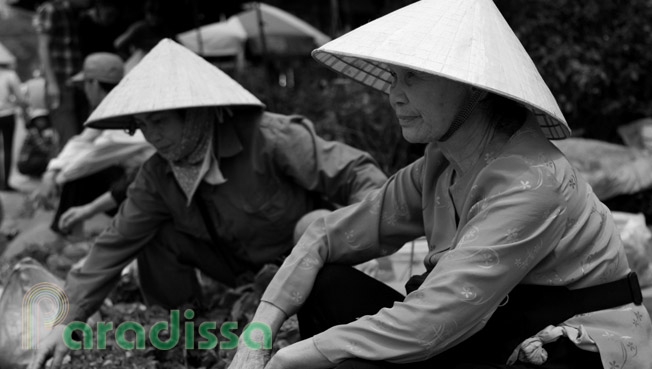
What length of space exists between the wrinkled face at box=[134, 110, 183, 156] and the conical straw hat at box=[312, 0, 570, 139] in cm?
105

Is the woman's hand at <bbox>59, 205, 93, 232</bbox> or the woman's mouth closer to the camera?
the woman's mouth

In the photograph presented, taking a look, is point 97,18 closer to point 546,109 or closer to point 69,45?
point 69,45

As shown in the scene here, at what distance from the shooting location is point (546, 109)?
75.1 inches

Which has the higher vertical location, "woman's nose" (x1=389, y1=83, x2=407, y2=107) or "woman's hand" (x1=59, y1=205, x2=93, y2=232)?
"woman's nose" (x1=389, y1=83, x2=407, y2=107)

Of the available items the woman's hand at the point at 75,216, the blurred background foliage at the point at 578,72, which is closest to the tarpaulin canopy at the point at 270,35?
the blurred background foliage at the point at 578,72

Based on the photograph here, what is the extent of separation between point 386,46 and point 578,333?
2.51 ft

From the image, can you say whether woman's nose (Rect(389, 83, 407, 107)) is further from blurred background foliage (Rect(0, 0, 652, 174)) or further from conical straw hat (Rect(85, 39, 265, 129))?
blurred background foliage (Rect(0, 0, 652, 174))

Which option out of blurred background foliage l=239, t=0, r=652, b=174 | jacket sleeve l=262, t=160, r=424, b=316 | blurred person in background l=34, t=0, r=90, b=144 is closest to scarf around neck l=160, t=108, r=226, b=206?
→ jacket sleeve l=262, t=160, r=424, b=316

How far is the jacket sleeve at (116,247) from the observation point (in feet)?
9.76

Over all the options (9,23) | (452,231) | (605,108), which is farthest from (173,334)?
(9,23)

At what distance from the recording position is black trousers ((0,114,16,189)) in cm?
910

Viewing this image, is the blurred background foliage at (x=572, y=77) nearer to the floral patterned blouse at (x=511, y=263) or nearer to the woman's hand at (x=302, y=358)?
the floral patterned blouse at (x=511, y=263)

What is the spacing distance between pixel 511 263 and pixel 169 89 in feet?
5.08

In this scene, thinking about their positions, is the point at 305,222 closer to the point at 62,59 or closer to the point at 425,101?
the point at 425,101
